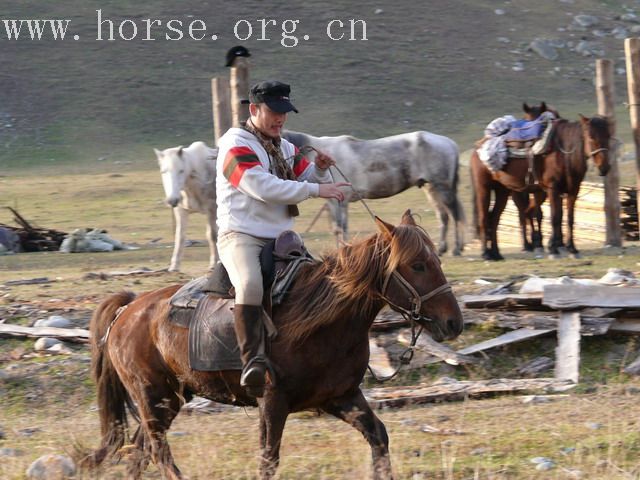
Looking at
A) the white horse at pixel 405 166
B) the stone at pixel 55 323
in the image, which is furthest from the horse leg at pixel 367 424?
the white horse at pixel 405 166

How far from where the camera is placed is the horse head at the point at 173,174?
16328mm

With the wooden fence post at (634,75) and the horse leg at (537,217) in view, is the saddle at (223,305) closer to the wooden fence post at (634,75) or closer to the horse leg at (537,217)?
the wooden fence post at (634,75)

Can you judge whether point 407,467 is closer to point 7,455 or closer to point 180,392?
point 180,392

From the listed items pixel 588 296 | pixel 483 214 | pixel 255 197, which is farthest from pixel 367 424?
pixel 483 214

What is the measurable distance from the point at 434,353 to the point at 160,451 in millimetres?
3675

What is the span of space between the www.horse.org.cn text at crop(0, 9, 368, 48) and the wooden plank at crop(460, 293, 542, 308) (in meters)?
34.2

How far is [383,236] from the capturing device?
6.44m

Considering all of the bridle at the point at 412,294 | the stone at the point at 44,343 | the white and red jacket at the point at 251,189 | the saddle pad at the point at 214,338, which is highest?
the white and red jacket at the point at 251,189

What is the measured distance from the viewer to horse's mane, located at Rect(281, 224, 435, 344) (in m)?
6.34

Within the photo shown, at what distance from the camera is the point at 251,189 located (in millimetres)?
6391

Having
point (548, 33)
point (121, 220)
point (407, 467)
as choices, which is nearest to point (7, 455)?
point (407, 467)

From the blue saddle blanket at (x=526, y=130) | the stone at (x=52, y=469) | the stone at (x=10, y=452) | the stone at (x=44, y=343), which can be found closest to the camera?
the stone at (x=52, y=469)

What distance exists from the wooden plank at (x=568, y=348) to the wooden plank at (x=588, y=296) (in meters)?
0.10

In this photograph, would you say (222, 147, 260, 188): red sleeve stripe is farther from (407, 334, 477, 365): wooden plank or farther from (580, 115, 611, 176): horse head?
(580, 115, 611, 176): horse head
